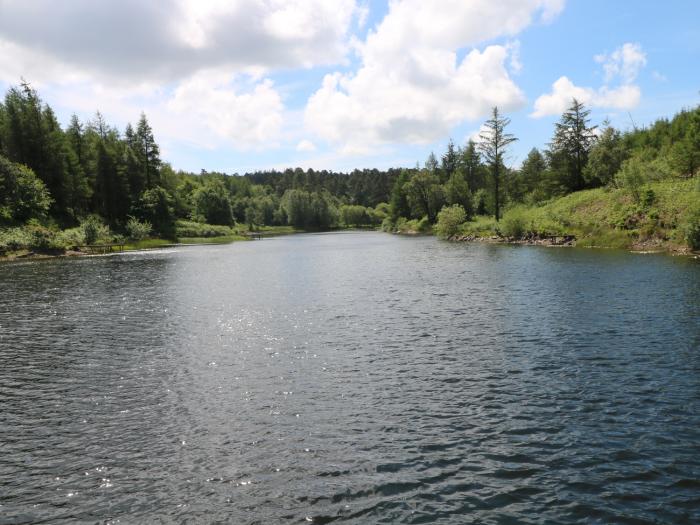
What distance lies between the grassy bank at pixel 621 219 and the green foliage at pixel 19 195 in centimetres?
9395

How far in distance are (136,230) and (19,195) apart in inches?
1053

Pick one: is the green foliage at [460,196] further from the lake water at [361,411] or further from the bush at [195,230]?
the lake water at [361,411]

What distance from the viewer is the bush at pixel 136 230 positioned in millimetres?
115188

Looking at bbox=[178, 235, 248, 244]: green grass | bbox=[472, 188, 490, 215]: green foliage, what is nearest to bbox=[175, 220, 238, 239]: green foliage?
bbox=[178, 235, 248, 244]: green grass

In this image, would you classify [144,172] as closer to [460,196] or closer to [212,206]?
[212,206]

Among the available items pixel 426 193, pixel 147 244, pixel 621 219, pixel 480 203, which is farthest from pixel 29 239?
pixel 426 193

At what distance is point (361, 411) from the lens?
16.3m

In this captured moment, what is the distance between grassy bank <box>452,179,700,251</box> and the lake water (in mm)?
28335

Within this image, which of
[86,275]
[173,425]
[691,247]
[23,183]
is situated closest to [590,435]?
[173,425]

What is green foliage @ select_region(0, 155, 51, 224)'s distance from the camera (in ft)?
296

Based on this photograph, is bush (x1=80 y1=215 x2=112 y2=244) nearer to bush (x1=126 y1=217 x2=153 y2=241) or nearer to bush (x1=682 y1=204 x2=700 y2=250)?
bush (x1=126 y1=217 x2=153 y2=241)

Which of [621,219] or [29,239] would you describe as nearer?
[621,219]

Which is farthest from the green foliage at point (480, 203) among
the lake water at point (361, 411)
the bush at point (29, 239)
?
the lake water at point (361, 411)

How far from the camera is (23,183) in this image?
9412 centimetres
